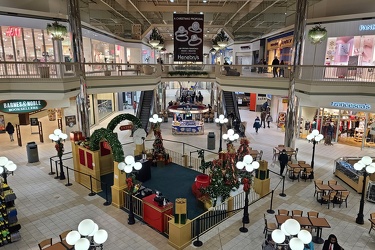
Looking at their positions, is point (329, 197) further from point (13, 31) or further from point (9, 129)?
point (9, 129)

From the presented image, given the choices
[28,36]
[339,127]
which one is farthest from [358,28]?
[28,36]

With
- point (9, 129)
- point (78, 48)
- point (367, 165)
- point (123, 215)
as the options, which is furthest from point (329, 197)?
point (9, 129)

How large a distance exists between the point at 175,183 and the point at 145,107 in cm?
1406

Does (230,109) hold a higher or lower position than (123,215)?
higher

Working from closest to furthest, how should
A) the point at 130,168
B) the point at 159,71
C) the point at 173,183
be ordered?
the point at 130,168 < the point at 173,183 < the point at 159,71

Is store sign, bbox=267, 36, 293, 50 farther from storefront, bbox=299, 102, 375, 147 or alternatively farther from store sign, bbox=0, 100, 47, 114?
store sign, bbox=0, 100, 47, 114

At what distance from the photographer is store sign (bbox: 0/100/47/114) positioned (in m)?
15.2

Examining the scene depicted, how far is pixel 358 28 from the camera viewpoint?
1653 centimetres

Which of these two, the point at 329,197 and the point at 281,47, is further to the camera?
the point at 281,47

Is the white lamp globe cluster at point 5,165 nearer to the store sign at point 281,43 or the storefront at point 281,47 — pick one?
the storefront at point 281,47

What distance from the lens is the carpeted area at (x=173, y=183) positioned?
444 inches

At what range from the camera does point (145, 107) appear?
2619 cm

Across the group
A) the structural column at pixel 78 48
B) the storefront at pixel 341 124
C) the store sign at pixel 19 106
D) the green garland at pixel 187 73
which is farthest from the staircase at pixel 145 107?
the storefront at pixel 341 124

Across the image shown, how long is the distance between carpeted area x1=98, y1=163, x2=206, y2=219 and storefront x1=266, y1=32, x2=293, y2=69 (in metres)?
14.2
